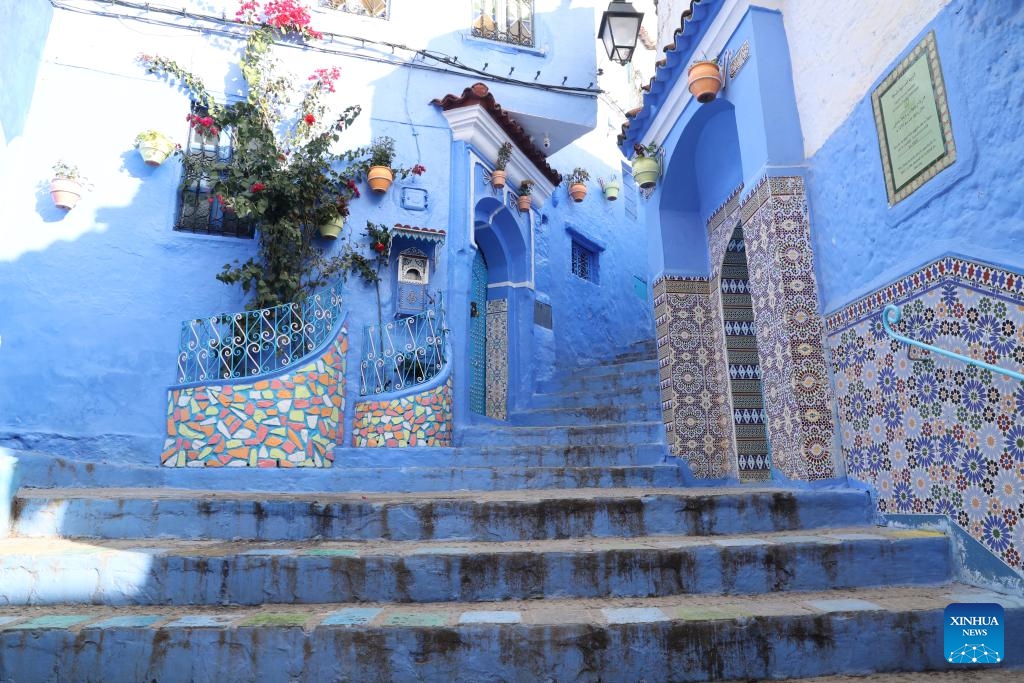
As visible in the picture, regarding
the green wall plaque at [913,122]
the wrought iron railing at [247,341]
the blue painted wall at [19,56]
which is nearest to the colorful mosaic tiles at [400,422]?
the wrought iron railing at [247,341]

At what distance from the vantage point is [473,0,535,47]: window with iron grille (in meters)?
8.35

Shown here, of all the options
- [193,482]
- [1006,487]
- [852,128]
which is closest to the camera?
[1006,487]

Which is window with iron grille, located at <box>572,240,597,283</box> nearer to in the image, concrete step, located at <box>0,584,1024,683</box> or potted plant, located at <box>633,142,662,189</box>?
potted plant, located at <box>633,142,662,189</box>

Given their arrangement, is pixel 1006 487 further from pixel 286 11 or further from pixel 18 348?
pixel 286 11

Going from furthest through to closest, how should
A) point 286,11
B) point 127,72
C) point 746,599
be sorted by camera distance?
point 286,11 < point 127,72 < point 746,599

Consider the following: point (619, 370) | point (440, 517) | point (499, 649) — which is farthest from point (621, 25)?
point (499, 649)

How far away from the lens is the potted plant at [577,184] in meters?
10.3

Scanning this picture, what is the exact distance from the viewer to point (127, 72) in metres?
6.56

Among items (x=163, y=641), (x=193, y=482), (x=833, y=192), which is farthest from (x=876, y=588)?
(x=193, y=482)

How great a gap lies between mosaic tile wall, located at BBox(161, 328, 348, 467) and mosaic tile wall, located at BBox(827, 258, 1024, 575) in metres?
4.07

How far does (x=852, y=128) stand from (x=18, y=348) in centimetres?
668

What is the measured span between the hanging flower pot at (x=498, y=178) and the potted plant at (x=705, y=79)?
3385 mm

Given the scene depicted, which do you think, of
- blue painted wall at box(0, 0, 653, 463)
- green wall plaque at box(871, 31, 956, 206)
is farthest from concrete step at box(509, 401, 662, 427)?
green wall plaque at box(871, 31, 956, 206)

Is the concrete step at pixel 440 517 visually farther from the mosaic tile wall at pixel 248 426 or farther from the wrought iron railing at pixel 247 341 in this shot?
the wrought iron railing at pixel 247 341
